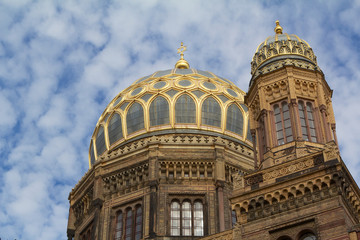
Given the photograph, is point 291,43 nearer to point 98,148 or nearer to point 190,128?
point 190,128

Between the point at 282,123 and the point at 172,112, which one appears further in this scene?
the point at 172,112

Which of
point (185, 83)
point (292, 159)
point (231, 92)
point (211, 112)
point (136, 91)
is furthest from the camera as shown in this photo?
point (136, 91)

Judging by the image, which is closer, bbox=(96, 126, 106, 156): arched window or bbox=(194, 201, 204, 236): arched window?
bbox=(194, 201, 204, 236): arched window

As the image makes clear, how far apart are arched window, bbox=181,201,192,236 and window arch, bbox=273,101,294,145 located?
9464 millimetres

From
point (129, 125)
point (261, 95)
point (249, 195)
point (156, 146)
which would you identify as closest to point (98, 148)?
point (129, 125)

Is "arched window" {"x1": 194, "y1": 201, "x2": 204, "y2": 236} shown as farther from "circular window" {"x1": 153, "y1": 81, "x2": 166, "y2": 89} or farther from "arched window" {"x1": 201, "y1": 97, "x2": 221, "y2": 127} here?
"circular window" {"x1": 153, "y1": 81, "x2": 166, "y2": 89}

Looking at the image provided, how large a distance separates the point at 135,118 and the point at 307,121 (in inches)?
583

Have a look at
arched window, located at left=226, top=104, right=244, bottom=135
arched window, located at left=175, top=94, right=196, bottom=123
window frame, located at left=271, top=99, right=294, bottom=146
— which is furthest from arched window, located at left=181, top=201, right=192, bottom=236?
window frame, located at left=271, top=99, right=294, bottom=146

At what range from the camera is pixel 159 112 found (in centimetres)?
3938

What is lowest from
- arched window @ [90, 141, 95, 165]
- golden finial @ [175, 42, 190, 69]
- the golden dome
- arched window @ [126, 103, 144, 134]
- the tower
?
the tower

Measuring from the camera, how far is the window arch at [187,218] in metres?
34.3

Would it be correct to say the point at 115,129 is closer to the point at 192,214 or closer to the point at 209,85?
the point at 209,85

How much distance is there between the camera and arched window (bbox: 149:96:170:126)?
39.0 m

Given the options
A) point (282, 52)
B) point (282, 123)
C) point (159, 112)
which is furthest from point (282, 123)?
point (159, 112)
